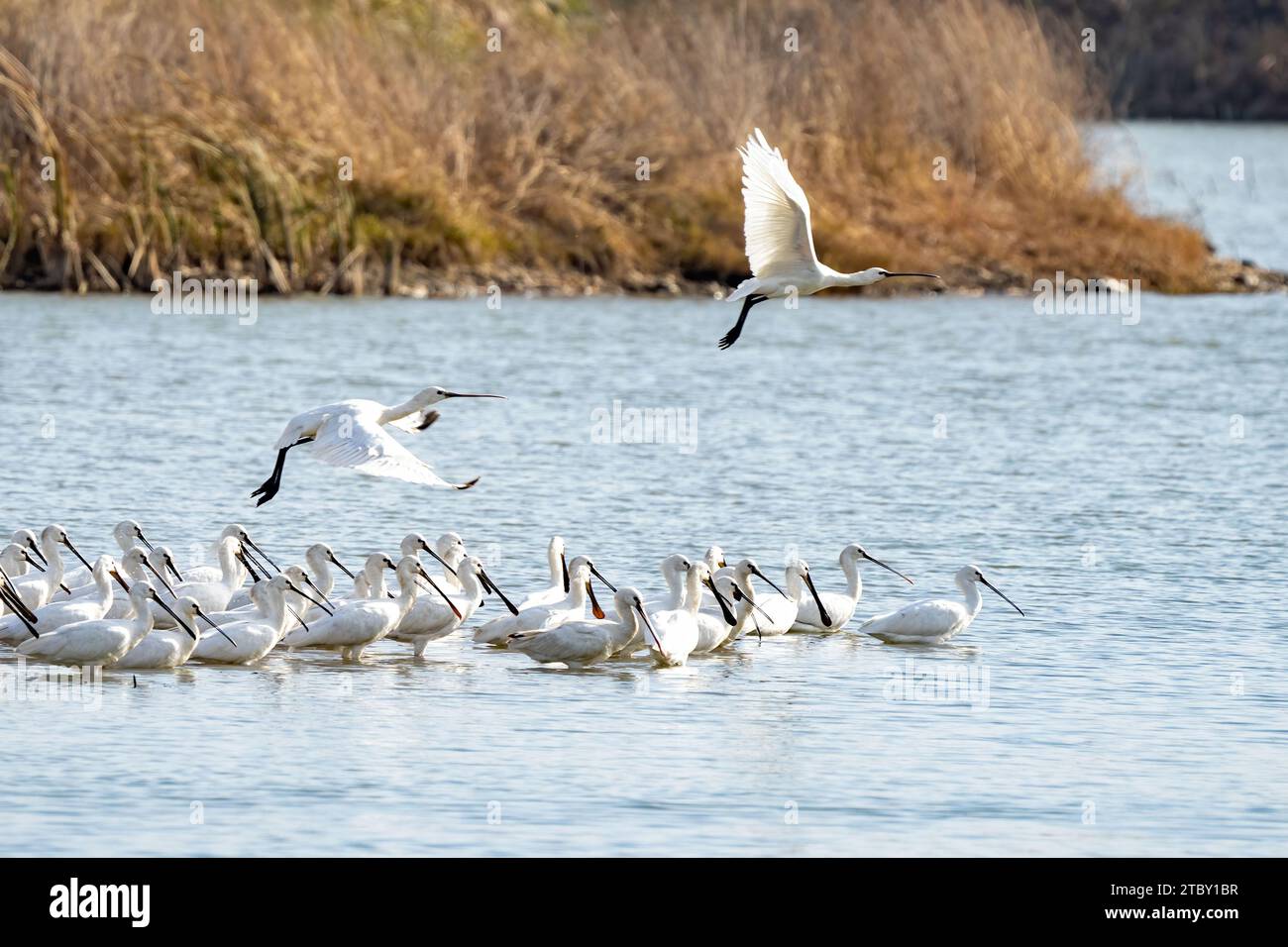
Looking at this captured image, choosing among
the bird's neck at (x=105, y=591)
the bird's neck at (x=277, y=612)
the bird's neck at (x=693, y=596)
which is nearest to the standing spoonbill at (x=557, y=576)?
the bird's neck at (x=693, y=596)

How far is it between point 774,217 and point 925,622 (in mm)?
2723

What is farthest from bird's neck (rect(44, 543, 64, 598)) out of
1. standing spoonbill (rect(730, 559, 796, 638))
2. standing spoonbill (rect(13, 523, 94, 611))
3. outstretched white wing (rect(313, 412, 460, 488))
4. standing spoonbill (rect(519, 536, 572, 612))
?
standing spoonbill (rect(730, 559, 796, 638))

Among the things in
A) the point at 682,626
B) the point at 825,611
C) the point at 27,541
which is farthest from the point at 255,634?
the point at 825,611

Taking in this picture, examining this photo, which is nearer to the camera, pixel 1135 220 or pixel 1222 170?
pixel 1135 220

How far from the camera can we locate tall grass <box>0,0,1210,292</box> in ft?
111

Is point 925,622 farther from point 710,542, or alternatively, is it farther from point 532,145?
point 532,145

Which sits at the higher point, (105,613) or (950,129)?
(950,129)

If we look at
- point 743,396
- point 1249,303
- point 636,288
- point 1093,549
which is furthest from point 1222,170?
point 1093,549

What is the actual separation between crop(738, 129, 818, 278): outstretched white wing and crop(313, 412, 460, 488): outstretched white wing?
280 cm

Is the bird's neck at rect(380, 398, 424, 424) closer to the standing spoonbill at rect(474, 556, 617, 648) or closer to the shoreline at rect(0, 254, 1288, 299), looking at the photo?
the standing spoonbill at rect(474, 556, 617, 648)

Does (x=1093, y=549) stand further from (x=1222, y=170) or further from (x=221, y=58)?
(x=1222, y=170)

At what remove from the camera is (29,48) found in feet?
111

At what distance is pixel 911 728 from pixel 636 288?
24219 mm
